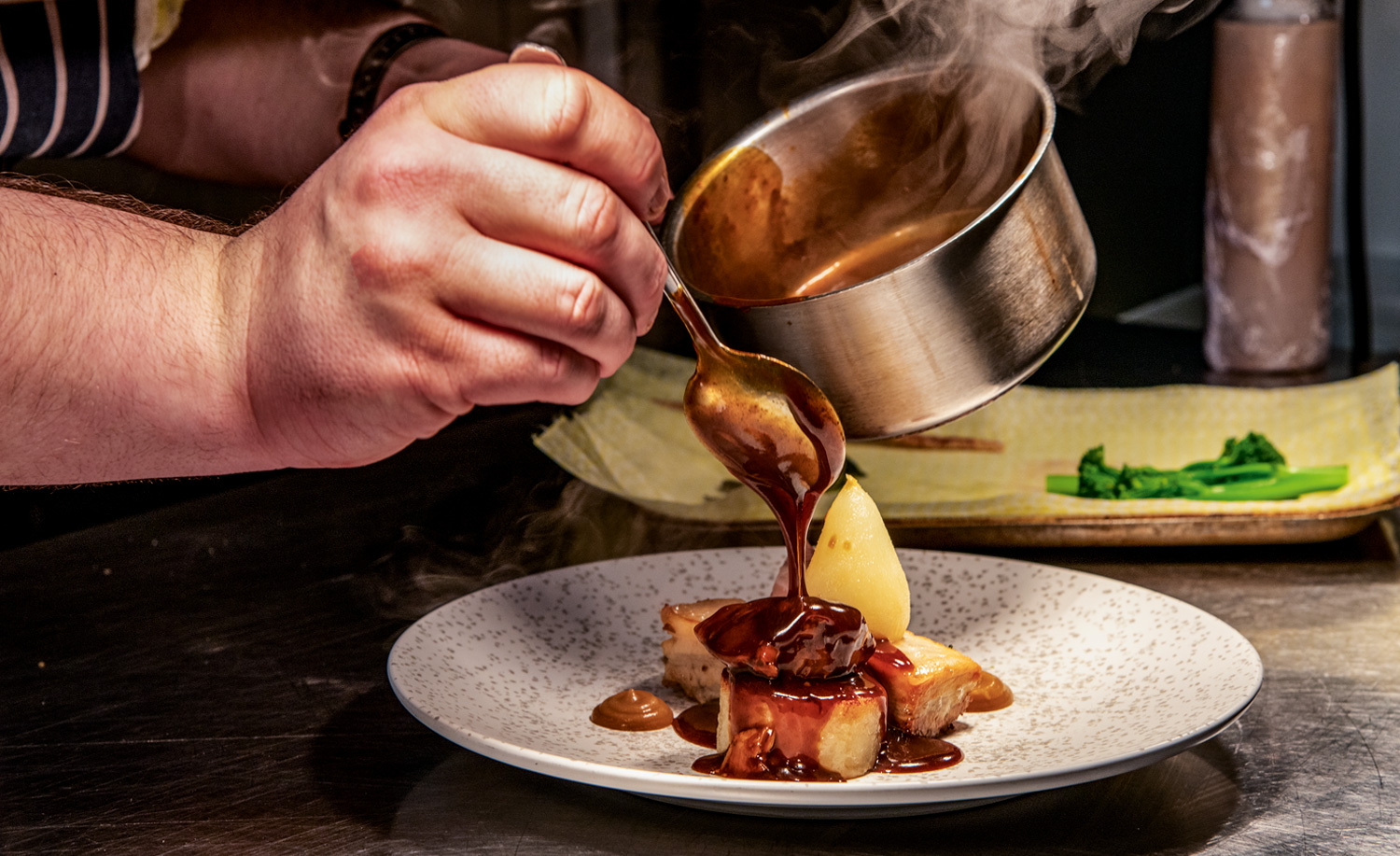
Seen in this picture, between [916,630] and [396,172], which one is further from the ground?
[396,172]

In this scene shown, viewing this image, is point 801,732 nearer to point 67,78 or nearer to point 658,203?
point 658,203

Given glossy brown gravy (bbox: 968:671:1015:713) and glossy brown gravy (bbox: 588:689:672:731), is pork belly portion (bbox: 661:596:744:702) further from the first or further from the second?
glossy brown gravy (bbox: 968:671:1015:713)

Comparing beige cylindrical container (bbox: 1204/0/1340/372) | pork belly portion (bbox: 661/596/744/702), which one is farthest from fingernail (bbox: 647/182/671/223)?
beige cylindrical container (bbox: 1204/0/1340/372)

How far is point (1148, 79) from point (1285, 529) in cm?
205

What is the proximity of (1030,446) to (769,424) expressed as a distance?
896 mm

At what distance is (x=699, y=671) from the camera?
1027 millimetres

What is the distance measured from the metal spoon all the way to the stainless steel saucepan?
4 cm

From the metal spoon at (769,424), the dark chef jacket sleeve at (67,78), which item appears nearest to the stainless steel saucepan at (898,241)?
the metal spoon at (769,424)

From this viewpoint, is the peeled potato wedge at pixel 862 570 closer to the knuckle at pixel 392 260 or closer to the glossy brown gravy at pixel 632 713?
the glossy brown gravy at pixel 632 713

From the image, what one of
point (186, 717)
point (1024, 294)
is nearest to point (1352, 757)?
point (1024, 294)

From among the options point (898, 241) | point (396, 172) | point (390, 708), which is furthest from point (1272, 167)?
point (396, 172)

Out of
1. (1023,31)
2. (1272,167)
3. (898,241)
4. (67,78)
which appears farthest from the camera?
(1272,167)

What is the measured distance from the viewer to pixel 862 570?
999 millimetres

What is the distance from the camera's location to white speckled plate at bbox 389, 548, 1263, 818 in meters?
0.75
